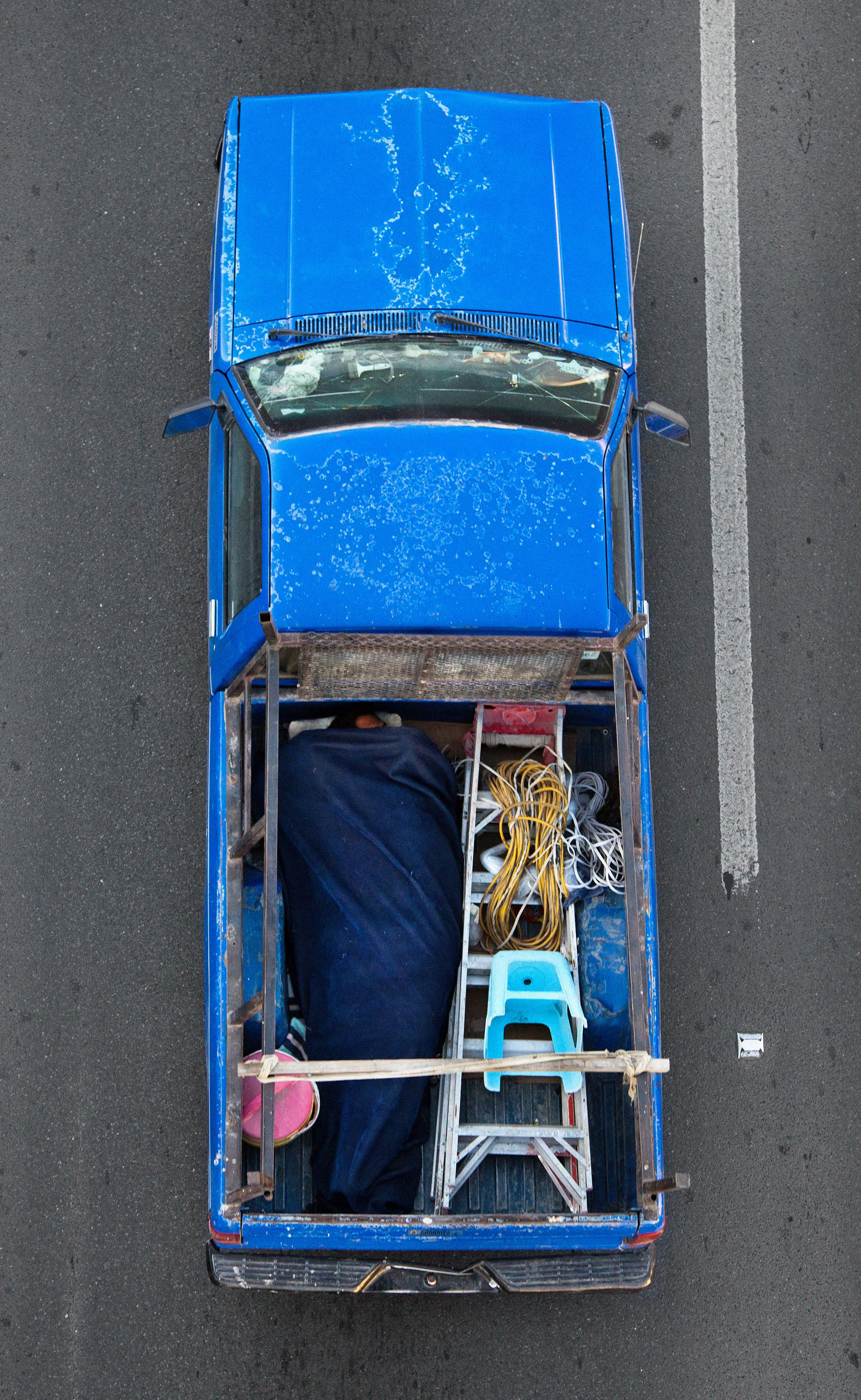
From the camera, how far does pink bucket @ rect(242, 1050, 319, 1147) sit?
4348 millimetres

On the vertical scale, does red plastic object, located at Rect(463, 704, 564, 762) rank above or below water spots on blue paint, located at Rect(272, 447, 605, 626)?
below

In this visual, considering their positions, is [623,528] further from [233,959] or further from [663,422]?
[233,959]

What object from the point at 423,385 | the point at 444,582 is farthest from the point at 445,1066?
the point at 423,385

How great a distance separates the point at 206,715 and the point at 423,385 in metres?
1.74

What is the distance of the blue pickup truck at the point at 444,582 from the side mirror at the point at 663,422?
1cm

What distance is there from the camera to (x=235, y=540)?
464cm

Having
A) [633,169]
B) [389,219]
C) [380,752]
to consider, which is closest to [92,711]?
[380,752]

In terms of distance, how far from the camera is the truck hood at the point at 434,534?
171 inches

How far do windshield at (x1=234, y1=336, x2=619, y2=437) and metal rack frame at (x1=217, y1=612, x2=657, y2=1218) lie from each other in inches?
30.4

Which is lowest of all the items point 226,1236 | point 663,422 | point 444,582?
point 226,1236

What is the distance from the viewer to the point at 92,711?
17.9 feet

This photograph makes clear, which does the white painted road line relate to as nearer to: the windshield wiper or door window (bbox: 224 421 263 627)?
the windshield wiper

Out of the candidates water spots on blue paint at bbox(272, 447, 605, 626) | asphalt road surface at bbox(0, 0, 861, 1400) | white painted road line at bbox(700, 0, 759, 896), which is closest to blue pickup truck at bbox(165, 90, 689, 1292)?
water spots on blue paint at bbox(272, 447, 605, 626)

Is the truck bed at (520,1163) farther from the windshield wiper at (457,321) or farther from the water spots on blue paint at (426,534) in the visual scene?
the windshield wiper at (457,321)
